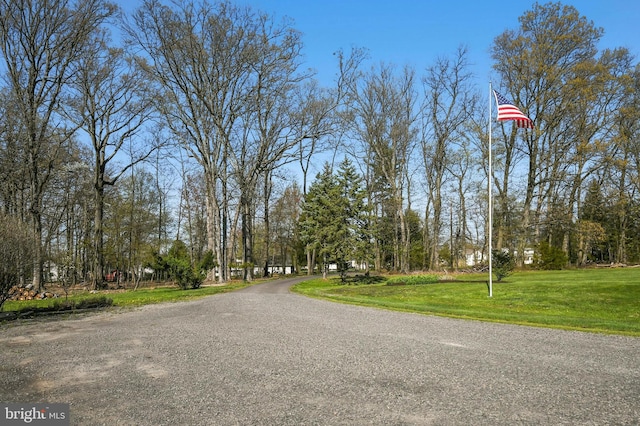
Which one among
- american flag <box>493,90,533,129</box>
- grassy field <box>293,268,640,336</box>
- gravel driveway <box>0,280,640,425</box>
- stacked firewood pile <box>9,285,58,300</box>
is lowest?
stacked firewood pile <box>9,285,58,300</box>

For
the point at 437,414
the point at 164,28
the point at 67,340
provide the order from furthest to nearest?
the point at 164,28 → the point at 67,340 → the point at 437,414

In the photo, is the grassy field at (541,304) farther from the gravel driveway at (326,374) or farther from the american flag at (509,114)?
the american flag at (509,114)

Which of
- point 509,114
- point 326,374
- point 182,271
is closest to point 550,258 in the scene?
point 509,114

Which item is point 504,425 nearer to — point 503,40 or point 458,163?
point 503,40

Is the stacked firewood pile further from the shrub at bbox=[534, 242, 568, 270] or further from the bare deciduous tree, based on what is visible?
the shrub at bbox=[534, 242, 568, 270]

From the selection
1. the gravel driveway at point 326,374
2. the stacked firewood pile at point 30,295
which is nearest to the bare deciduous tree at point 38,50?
the stacked firewood pile at point 30,295

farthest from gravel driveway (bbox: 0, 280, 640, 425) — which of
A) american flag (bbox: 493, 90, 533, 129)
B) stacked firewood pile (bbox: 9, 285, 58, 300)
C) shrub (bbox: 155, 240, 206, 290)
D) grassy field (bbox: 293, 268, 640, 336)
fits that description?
shrub (bbox: 155, 240, 206, 290)

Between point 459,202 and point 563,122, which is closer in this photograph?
point 563,122

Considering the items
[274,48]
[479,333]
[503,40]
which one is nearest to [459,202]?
[503,40]

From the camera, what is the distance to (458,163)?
4616cm

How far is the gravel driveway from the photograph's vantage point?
4.46 meters

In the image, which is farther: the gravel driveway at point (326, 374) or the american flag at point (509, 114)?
the american flag at point (509, 114)

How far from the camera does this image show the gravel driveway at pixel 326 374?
446 centimetres

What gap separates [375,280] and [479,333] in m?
19.7
